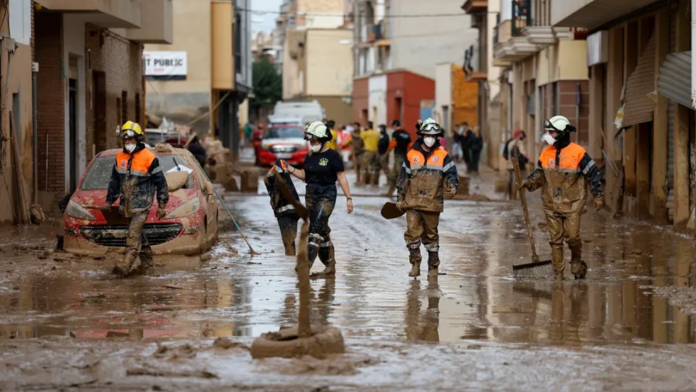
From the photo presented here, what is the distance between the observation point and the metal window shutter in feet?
74.4

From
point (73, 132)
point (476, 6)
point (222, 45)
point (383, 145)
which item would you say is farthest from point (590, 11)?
point (476, 6)

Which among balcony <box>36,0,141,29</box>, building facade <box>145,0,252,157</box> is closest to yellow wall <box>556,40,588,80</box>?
balcony <box>36,0,141,29</box>

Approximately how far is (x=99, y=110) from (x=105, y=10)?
246 inches

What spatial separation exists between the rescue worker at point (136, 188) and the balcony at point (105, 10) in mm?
9172

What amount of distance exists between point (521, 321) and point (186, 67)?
4000 cm

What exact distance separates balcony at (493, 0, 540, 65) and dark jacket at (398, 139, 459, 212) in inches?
889

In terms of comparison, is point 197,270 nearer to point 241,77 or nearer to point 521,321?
point 521,321

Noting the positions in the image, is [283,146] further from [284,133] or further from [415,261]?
[415,261]

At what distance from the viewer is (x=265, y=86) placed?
11156 centimetres

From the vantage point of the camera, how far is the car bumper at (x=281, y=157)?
149 ft

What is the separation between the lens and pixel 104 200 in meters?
15.5

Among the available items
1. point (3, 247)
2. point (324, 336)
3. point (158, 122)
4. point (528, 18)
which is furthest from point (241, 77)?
point (324, 336)

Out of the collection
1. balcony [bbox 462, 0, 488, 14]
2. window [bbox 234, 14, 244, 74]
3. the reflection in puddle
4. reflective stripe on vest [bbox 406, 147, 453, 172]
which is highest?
balcony [bbox 462, 0, 488, 14]

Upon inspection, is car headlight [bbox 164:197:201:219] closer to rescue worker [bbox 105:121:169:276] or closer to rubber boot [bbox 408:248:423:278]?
rescue worker [bbox 105:121:169:276]
